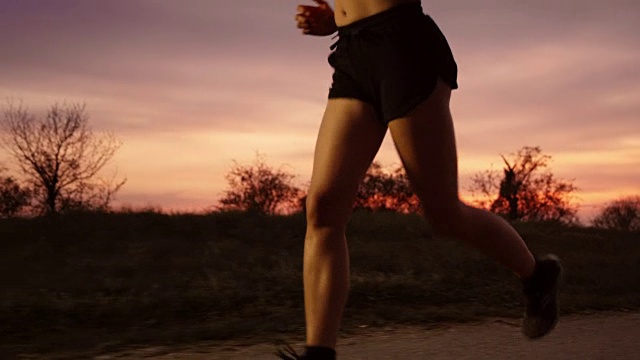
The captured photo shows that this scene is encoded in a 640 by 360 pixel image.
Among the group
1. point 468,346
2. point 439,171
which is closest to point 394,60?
point 439,171

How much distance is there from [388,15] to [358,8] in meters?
0.13

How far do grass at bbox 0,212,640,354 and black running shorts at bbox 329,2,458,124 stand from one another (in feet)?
8.72

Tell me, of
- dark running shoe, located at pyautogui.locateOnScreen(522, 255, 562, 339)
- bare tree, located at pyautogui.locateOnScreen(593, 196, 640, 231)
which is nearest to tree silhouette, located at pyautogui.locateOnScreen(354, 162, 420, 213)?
bare tree, located at pyautogui.locateOnScreen(593, 196, 640, 231)

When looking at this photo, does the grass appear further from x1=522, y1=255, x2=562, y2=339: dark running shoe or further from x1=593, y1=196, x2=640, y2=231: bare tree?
x1=593, y1=196, x2=640, y2=231: bare tree

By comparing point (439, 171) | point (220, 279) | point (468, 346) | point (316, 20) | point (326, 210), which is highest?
point (316, 20)

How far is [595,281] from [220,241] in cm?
588

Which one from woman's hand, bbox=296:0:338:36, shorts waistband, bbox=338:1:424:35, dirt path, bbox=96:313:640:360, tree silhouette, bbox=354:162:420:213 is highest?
tree silhouette, bbox=354:162:420:213

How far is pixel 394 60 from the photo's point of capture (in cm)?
273

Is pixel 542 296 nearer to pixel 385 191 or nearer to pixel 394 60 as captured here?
pixel 394 60

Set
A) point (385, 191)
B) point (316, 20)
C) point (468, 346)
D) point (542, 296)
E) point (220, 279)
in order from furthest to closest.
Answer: point (385, 191), point (220, 279), point (468, 346), point (542, 296), point (316, 20)

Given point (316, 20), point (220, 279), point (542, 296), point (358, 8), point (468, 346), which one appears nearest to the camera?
point (358, 8)

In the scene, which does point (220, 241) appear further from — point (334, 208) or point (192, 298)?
point (334, 208)

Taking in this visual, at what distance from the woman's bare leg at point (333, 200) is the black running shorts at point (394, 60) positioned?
2.8 inches

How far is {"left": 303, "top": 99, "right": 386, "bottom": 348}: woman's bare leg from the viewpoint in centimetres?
288
